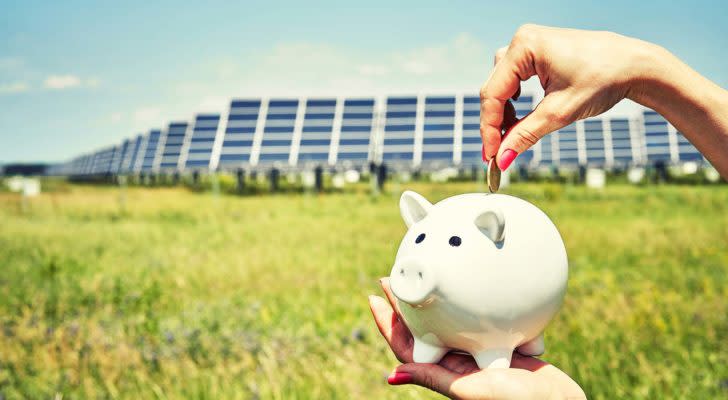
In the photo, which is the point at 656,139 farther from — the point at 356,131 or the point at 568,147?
the point at 356,131

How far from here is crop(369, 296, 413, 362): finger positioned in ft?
5.78

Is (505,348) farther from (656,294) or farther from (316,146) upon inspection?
(316,146)

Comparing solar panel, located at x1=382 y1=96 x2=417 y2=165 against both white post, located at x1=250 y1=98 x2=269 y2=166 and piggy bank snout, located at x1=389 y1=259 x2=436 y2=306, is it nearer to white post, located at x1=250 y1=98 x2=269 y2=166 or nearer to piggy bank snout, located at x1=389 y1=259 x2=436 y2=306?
white post, located at x1=250 y1=98 x2=269 y2=166

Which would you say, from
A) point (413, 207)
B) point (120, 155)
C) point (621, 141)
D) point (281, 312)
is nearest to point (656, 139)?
point (621, 141)

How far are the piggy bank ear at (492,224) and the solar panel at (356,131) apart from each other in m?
13.3

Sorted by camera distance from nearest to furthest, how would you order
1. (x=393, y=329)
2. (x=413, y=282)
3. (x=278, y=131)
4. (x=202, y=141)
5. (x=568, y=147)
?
(x=413, y=282) < (x=393, y=329) < (x=278, y=131) < (x=202, y=141) < (x=568, y=147)

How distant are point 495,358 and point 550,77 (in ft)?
2.36

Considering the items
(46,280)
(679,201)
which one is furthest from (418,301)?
(679,201)

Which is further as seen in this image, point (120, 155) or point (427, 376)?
point (120, 155)

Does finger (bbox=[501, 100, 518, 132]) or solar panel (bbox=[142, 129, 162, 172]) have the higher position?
finger (bbox=[501, 100, 518, 132])

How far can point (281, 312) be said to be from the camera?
4.16m

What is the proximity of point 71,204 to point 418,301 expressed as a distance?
504 inches

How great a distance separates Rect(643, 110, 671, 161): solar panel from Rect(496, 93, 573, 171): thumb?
18124 mm

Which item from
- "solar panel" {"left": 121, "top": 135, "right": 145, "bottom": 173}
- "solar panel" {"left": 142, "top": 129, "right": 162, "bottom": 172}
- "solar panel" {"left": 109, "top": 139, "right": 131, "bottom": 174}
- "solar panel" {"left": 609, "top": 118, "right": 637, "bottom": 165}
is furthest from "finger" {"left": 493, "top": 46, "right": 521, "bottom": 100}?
"solar panel" {"left": 109, "top": 139, "right": 131, "bottom": 174}
